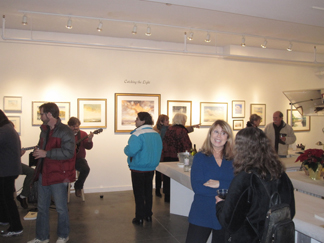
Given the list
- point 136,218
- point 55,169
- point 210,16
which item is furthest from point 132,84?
point 55,169

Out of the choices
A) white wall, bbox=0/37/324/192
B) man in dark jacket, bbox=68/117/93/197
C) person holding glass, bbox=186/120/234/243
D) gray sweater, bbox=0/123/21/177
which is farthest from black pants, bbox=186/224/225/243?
white wall, bbox=0/37/324/192

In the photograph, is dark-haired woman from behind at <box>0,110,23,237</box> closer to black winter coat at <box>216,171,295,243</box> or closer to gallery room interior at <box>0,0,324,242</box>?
gallery room interior at <box>0,0,324,242</box>

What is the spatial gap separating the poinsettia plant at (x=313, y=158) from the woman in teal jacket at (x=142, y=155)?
195 cm

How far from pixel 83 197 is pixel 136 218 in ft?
5.54

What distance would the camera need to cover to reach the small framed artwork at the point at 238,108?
7.75 metres

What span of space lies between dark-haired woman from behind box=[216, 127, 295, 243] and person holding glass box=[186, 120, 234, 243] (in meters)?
0.44

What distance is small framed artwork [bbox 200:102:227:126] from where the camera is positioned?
743 cm

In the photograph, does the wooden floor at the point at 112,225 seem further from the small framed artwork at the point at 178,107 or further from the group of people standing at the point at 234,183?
the small framed artwork at the point at 178,107

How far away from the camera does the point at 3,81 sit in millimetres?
5949

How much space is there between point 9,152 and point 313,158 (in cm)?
377

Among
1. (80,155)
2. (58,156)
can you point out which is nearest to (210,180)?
(58,156)

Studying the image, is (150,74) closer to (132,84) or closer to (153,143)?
(132,84)

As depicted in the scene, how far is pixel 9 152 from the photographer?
382cm

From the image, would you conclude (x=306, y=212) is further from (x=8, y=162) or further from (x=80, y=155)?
(x=80, y=155)
